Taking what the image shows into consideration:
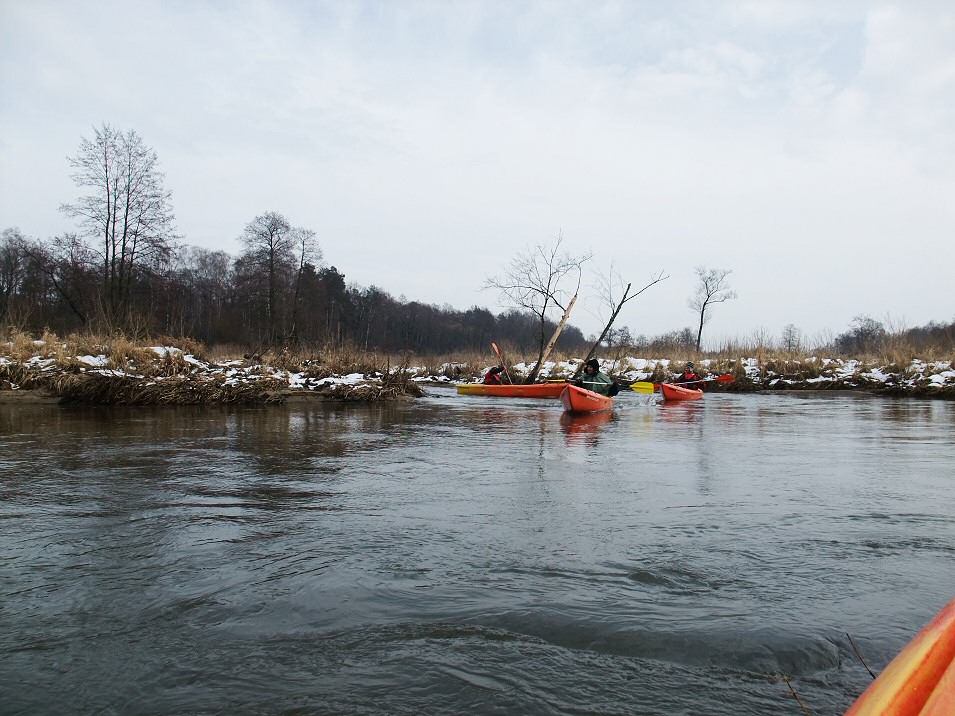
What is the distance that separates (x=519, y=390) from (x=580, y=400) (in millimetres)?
6141

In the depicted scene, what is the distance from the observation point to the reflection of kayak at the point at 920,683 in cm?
144

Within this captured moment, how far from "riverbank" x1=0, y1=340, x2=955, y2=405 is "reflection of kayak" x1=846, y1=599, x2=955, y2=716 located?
1546 centimetres

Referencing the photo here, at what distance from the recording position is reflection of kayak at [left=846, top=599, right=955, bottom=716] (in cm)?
144

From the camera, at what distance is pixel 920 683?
4.96 ft

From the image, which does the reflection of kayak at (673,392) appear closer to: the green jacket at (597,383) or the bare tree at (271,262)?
the green jacket at (597,383)

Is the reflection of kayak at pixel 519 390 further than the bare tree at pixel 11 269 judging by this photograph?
No

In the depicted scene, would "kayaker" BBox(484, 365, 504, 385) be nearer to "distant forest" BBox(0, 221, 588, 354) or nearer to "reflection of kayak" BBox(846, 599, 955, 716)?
"distant forest" BBox(0, 221, 588, 354)

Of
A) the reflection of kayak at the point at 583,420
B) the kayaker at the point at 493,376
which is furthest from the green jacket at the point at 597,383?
the kayaker at the point at 493,376

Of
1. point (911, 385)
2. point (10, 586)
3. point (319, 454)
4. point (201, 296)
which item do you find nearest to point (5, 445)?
point (319, 454)

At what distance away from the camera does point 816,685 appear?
2518 millimetres

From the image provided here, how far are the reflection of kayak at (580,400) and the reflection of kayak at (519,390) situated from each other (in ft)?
14.7

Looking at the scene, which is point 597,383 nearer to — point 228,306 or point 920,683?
point 920,683

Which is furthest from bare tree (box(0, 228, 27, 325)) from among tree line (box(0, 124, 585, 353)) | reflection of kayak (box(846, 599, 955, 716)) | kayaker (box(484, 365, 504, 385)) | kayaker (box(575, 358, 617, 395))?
reflection of kayak (box(846, 599, 955, 716))

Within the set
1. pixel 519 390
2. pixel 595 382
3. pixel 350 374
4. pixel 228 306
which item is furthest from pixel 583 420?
pixel 228 306
